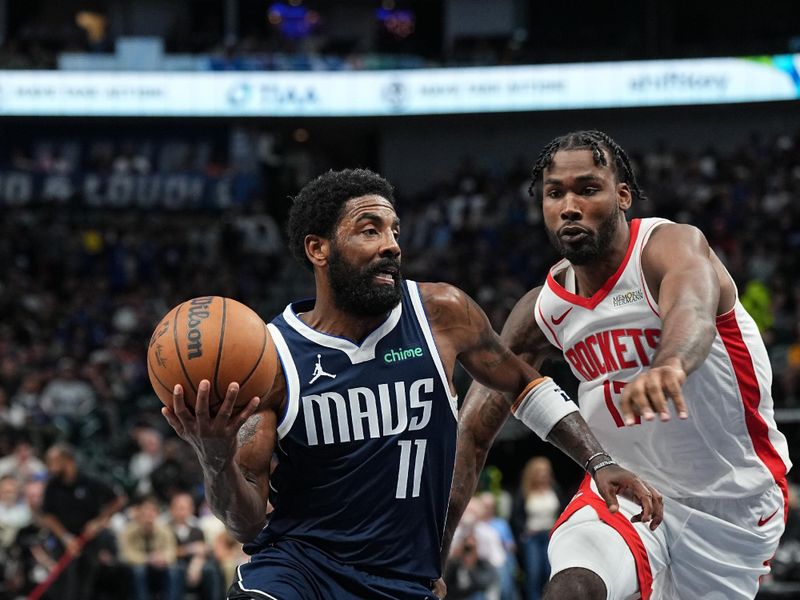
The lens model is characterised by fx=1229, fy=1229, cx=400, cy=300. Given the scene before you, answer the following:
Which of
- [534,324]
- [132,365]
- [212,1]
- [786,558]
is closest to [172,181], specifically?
[212,1]

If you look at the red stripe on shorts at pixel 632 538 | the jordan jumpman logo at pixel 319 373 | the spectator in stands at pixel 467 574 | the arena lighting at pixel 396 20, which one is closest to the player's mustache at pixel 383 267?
the jordan jumpman logo at pixel 319 373

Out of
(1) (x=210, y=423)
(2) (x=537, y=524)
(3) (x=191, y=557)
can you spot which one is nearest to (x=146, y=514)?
(3) (x=191, y=557)

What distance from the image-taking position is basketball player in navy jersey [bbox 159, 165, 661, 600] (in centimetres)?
405

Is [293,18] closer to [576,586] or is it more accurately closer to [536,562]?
[536,562]

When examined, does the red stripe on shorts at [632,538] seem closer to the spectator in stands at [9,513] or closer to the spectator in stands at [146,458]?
the spectator in stands at [9,513]

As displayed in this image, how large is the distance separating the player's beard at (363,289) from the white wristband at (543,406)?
65 cm

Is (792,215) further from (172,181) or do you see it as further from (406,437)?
(406,437)

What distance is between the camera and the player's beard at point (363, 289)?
419 cm

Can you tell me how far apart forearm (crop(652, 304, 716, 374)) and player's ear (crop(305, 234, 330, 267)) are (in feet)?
3.95

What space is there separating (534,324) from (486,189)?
1898 centimetres

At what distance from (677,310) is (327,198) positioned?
1.29m

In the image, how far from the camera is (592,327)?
15.6ft

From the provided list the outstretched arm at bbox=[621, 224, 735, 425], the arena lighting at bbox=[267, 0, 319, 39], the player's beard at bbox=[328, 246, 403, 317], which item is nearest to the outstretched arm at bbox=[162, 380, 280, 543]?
the player's beard at bbox=[328, 246, 403, 317]

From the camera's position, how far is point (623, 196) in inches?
186
